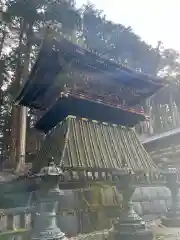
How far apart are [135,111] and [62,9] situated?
1404 centimetres

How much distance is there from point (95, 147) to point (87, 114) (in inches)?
66.4

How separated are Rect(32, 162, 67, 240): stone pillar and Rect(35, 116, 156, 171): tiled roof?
7.75 ft

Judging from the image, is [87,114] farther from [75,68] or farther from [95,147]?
[75,68]

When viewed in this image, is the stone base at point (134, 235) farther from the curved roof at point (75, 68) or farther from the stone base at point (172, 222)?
the curved roof at point (75, 68)

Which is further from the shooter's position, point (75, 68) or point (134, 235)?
point (75, 68)

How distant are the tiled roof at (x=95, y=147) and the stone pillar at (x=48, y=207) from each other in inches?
93.0

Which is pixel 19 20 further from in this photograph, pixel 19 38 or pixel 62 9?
pixel 62 9

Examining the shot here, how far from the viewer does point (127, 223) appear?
6477 mm

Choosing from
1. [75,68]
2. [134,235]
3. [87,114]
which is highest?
[75,68]

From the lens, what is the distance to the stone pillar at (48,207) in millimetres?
5523

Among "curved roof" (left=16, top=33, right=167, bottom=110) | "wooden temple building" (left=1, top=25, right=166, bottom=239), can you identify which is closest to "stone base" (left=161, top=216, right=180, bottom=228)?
"wooden temple building" (left=1, top=25, right=166, bottom=239)

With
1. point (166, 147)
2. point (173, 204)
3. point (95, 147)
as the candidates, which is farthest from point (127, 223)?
point (166, 147)

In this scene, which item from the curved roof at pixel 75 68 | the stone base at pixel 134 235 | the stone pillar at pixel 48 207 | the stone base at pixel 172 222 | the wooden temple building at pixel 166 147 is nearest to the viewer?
the stone pillar at pixel 48 207

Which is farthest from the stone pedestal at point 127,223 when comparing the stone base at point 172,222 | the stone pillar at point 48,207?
the stone base at point 172,222
